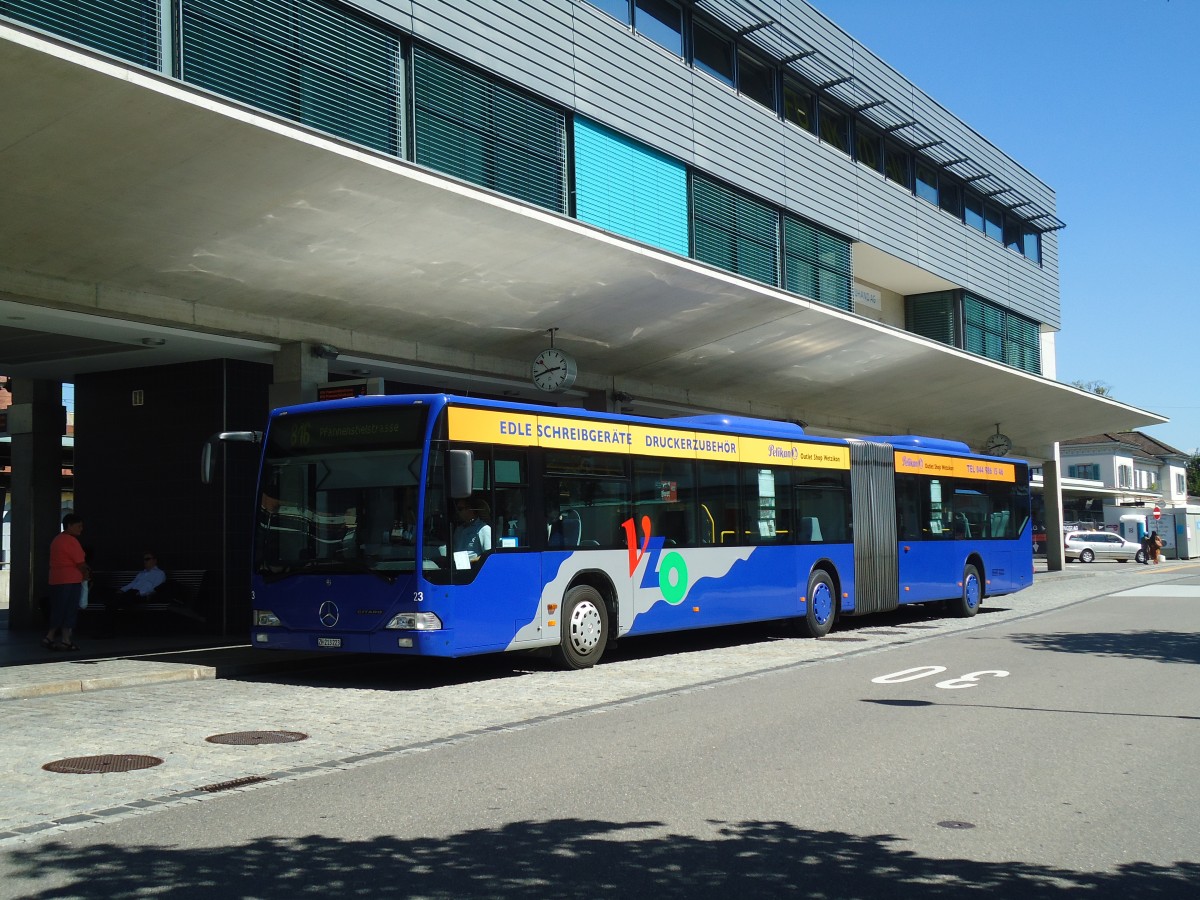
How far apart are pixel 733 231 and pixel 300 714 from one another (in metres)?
15.9

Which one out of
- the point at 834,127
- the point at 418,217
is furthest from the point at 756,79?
the point at 418,217

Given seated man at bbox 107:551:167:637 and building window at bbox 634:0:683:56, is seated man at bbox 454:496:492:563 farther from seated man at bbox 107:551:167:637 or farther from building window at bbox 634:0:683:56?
building window at bbox 634:0:683:56

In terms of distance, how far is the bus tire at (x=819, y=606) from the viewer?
60.7 ft

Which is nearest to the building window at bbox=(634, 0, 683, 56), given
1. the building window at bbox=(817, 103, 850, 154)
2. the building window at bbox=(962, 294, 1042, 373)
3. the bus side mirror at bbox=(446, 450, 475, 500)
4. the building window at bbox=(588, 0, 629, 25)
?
the building window at bbox=(588, 0, 629, 25)

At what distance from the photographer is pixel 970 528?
2330 cm

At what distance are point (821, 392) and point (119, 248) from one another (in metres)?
19.9

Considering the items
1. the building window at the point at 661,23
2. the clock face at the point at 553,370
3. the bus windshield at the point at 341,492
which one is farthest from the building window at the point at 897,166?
the bus windshield at the point at 341,492

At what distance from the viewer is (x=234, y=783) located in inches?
298

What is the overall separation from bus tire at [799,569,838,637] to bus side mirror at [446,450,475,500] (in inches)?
319

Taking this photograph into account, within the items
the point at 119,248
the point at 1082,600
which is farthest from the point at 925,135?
the point at 119,248

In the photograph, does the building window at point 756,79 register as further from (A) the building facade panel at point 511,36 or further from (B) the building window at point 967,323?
(B) the building window at point 967,323

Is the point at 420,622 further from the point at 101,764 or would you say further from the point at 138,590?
the point at 138,590

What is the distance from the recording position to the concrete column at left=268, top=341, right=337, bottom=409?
57.8 feet

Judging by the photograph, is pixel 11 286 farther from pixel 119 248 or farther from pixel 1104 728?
pixel 1104 728
